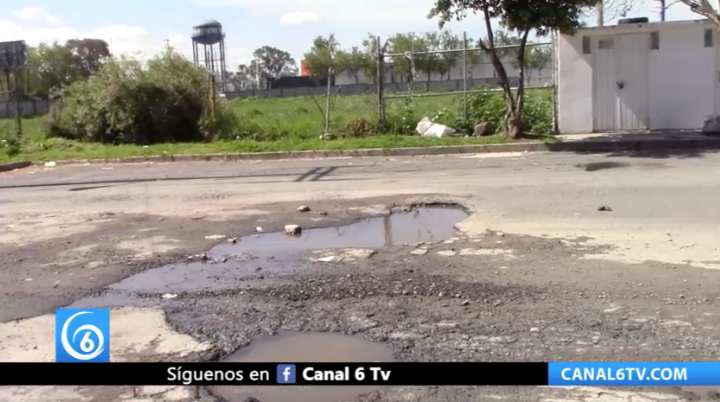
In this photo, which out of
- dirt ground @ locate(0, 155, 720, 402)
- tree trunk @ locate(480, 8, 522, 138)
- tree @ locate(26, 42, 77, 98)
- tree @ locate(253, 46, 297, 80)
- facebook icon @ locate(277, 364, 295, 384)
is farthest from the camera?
tree @ locate(253, 46, 297, 80)

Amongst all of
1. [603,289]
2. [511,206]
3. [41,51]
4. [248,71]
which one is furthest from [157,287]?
[248,71]

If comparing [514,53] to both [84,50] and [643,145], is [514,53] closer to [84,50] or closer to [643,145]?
[643,145]

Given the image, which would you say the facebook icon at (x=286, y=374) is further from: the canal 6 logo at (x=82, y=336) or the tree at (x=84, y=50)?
the tree at (x=84, y=50)

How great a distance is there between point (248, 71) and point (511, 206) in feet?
343

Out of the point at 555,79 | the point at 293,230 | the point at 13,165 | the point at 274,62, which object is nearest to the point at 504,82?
the point at 555,79

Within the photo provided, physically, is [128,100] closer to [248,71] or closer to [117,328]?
[117,328]

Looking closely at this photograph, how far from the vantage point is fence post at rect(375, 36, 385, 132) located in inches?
735

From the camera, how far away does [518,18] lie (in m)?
16.1

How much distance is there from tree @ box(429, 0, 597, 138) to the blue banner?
14.3m

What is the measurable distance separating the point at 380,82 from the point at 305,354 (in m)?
14.6

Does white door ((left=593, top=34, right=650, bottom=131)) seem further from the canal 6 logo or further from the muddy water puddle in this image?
the canal 6 logo

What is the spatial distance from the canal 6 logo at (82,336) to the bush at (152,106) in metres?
18.9

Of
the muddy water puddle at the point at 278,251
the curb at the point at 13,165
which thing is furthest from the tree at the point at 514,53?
the curb at the point at 13,165

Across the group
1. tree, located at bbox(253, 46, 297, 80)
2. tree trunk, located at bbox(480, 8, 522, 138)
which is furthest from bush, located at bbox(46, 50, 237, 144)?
tree, located at bbox(253, 46, 297, 80)
